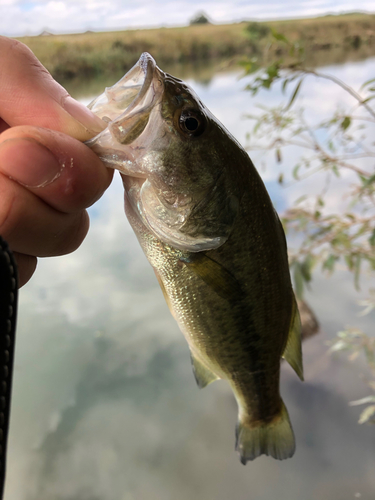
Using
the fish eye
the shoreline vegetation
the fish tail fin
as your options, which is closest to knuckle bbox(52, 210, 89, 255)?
the fish eye

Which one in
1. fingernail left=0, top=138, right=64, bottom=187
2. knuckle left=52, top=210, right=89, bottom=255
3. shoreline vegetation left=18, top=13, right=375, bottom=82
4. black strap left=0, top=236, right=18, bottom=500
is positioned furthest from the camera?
shoreline vegetation left=18, top=13, right=375, bottom=82

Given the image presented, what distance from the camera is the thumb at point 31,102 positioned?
0.57 m

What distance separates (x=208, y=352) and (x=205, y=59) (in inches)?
218

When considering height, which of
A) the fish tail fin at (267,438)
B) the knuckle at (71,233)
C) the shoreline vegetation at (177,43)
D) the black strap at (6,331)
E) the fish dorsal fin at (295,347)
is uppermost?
the shoreline vegetation at (177,43)

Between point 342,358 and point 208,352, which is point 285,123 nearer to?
point 208,352

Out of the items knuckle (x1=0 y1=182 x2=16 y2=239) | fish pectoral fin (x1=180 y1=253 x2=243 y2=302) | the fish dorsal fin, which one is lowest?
the fish dorsal fin

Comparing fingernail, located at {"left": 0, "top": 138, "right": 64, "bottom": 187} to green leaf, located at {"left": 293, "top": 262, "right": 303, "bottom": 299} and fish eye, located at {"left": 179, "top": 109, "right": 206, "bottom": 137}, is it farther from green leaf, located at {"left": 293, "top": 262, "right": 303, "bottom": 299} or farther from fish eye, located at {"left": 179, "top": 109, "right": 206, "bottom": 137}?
green leaf, located at {"left": 293, "top": 262, "right": 303, "bottom": 299}

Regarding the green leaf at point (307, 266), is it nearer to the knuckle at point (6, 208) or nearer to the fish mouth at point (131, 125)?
the fish mouth at point (131, 125)

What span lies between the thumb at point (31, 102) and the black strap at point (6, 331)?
11.5 inches

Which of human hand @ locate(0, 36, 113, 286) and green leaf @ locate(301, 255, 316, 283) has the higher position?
green leaf @ locate(301, 255, 316, 283)

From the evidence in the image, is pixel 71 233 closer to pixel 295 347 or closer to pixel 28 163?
pixel 28 163

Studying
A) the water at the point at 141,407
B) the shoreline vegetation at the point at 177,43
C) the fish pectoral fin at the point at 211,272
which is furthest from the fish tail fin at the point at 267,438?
the shoreline vegetation at the point at 177,43

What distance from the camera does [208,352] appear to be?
2.57 ft

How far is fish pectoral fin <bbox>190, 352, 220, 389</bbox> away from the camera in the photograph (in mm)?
873
